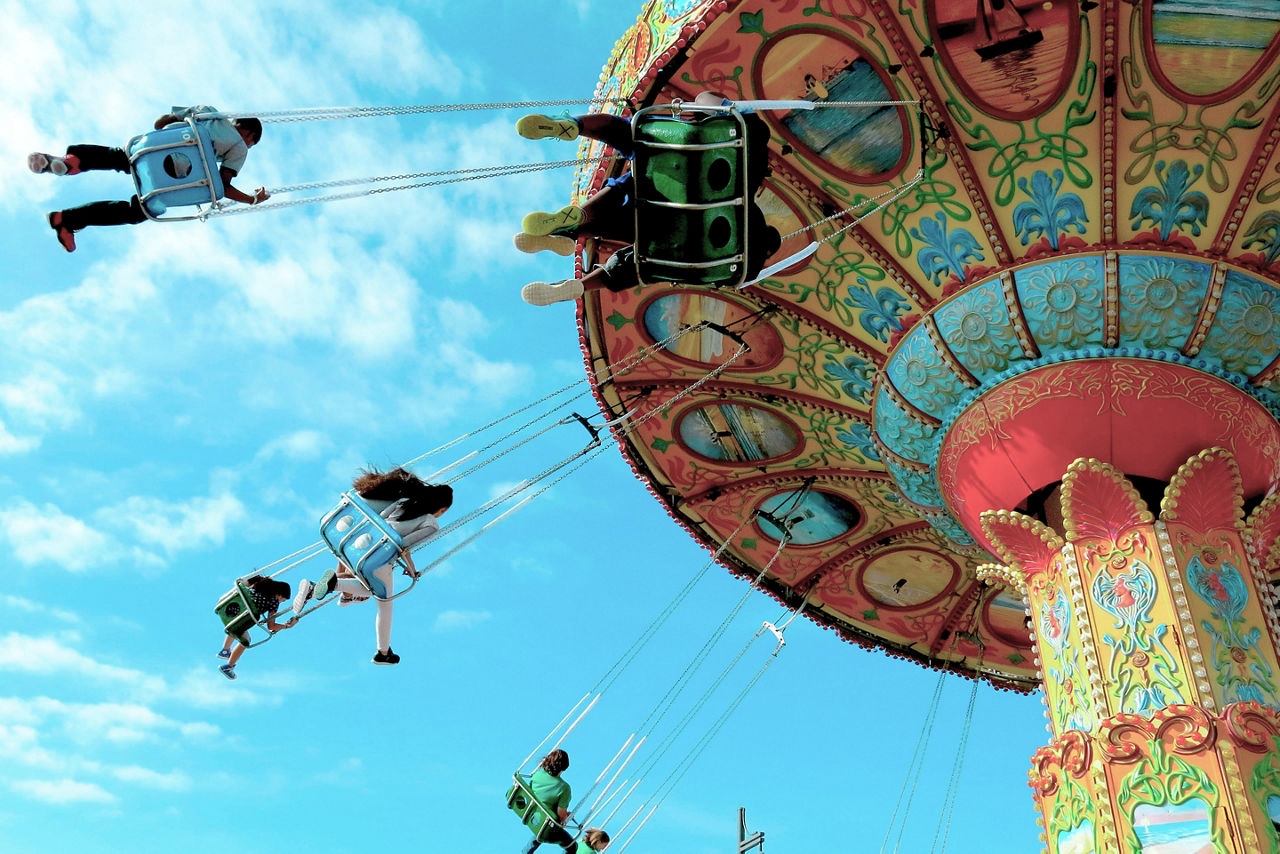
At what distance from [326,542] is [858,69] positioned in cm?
489

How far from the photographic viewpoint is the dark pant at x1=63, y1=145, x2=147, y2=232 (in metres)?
7.50

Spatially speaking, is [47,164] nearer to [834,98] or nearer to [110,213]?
[110,213]

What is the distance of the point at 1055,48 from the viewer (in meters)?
8.17

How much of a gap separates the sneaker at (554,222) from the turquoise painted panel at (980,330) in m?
3.17

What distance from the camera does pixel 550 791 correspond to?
1027 centimetres

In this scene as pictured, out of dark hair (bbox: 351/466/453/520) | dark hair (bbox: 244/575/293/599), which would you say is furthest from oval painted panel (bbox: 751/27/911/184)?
dark hair (bbox: 244/575/293/599)

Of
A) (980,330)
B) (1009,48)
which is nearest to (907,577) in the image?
(980,330)

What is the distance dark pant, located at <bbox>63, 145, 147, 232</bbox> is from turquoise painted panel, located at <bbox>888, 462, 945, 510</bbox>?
6081 mm

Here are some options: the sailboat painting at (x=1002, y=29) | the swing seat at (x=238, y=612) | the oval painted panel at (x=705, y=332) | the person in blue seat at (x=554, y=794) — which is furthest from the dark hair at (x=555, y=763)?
the sailboat painting at (x=1002, y=29)

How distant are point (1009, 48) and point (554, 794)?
6.57m

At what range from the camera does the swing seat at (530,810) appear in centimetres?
1017

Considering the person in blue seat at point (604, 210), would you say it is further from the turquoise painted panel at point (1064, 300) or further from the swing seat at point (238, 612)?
the swing seat at point (238, 612)

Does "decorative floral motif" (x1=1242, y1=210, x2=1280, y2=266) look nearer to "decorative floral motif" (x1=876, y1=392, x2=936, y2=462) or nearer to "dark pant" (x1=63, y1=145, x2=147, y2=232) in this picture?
"decorative floral motif" (x1=876, y1=392, x2=936, y2=462)

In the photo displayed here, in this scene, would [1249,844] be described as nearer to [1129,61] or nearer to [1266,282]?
[1266,282]
